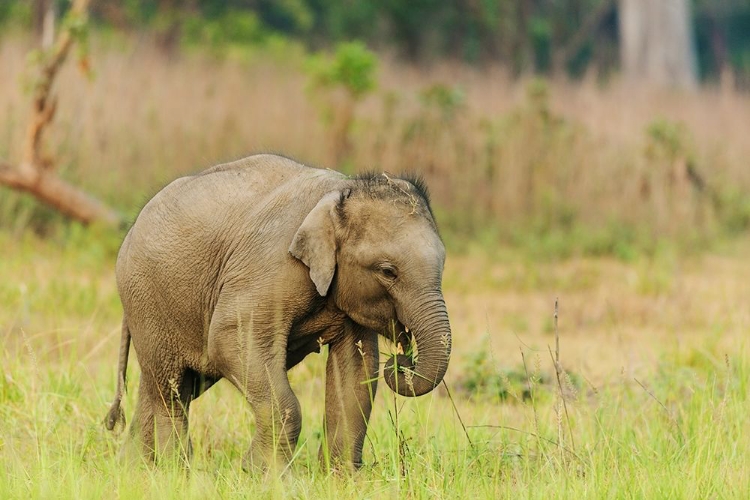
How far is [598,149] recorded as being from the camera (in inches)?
551

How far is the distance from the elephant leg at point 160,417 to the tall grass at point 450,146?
718 cm

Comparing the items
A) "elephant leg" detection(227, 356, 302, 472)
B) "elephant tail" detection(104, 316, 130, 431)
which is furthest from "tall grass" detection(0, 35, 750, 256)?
"elephant leg" detection(227, 356, 302, 472)

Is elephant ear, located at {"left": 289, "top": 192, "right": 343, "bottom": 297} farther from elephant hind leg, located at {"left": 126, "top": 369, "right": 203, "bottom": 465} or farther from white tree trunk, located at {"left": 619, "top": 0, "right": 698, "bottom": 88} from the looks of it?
white tree trunk, located at {"left": 619, "top": 0, "right": 698, "bottom": 88}

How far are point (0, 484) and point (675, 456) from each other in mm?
2477

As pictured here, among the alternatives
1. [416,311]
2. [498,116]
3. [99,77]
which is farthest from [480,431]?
[498,116]

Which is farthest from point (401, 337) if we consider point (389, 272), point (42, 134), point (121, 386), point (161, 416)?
point (42, 134)

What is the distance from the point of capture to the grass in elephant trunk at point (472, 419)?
4.39m

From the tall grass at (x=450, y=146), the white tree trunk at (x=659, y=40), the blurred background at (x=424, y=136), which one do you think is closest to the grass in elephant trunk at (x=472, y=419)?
the blurred background at (x=424, y=136)

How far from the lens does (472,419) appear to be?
5734 millimetres

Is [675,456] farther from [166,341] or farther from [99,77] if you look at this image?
[99,77]

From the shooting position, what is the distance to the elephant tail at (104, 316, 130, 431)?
204 inches

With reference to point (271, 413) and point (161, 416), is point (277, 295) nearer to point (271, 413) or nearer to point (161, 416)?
point (271, 413)

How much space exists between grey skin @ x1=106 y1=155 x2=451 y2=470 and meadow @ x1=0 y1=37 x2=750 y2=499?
0.75ft

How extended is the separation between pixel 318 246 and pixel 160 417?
3.79 ft
